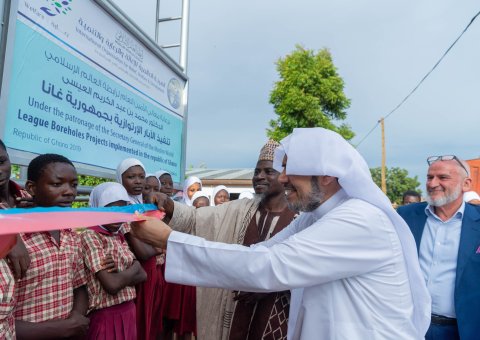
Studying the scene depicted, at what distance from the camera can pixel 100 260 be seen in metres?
2.78

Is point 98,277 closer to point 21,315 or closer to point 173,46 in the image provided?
point 21,315

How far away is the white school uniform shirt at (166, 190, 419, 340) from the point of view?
1779 mm

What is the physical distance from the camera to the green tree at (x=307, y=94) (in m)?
21.1

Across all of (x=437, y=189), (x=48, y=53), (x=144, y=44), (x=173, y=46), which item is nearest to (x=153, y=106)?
(x=144, y=44)

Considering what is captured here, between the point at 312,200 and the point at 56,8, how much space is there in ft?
8.49

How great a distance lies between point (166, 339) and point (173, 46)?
3.80 meters

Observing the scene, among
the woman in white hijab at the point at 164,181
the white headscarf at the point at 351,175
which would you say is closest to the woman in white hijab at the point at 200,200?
the woman in white hijab at the point at 164,181

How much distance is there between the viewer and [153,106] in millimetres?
4965

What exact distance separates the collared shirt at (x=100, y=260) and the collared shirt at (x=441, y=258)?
2.28 metres

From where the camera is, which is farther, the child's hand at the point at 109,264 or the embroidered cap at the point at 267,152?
the embroidered cap at the point at 267,152

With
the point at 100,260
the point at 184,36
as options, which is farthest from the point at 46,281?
the point at 184,36

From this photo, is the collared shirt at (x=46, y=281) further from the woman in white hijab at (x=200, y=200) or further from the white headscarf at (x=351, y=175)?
the woman in white hijab at (x=200, y=200)

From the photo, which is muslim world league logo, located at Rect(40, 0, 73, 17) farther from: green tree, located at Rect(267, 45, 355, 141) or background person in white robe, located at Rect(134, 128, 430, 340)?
green tree, located at Rect(267, 45, 355, 141)

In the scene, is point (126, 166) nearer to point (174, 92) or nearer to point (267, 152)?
point (267, 152)
